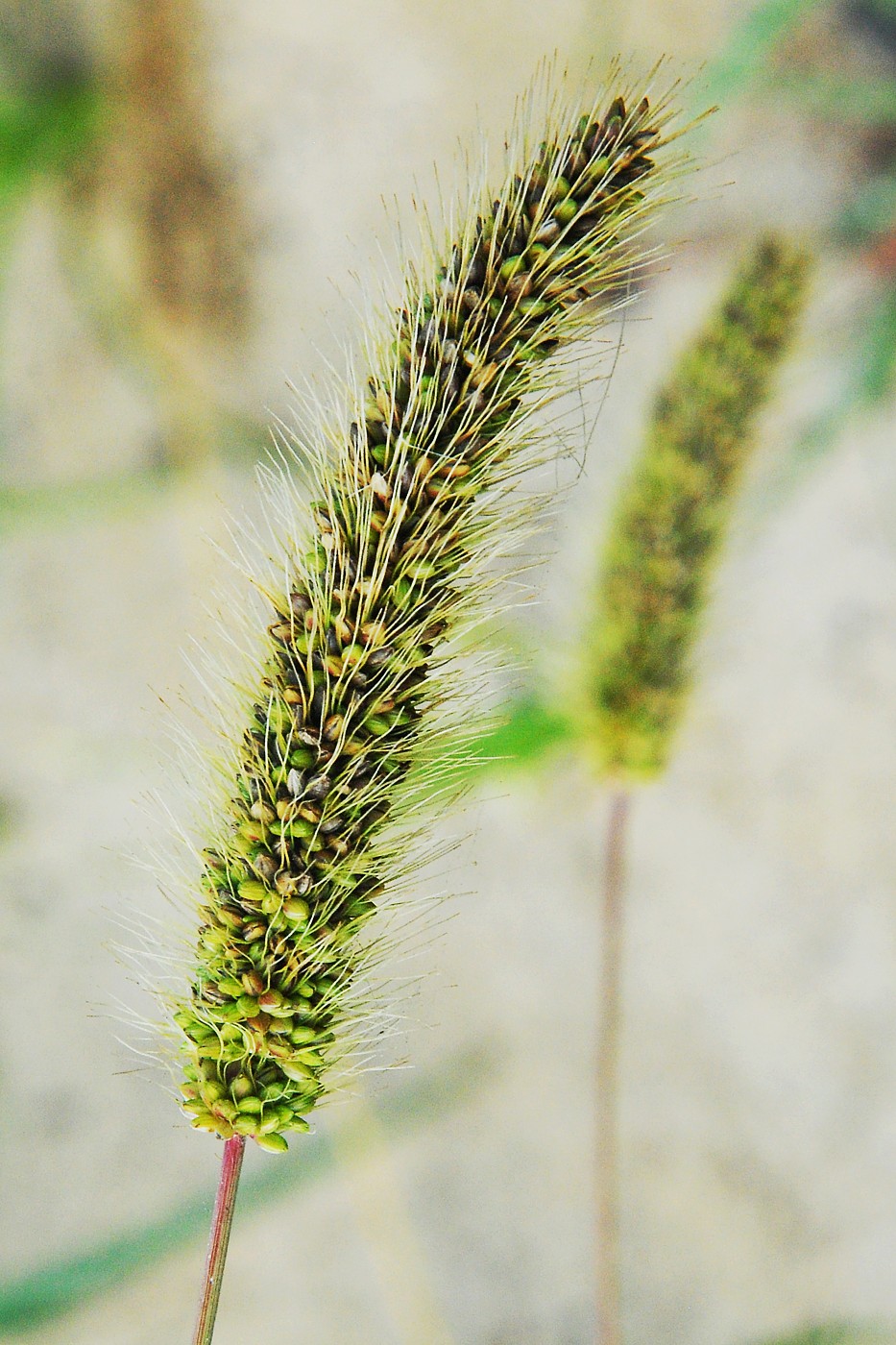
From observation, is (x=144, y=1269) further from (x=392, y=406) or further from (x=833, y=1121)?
(x=392, y=406)

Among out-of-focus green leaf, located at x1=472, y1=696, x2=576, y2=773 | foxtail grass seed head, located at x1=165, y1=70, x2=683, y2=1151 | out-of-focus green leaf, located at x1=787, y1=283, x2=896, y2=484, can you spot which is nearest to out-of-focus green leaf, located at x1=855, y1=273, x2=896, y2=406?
out-of-focus green leaf, located at x1=787, y1=283, x2=896, y2=484

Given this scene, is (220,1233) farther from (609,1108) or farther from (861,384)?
(861,384)

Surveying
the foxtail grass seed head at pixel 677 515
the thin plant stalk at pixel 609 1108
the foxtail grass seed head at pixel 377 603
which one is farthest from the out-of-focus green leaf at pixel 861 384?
the foxtail grass seed head at pixel 377 603

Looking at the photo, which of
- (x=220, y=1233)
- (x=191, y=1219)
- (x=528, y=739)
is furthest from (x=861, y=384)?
(x=191, y=1219)

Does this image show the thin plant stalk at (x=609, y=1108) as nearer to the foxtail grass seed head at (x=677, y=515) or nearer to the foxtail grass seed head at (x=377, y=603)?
the foxtail grass seed head at (x=677, y=515)

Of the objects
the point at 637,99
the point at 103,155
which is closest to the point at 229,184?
the point at 103,155

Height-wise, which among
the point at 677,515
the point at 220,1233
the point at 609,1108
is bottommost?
the point at 609,1108

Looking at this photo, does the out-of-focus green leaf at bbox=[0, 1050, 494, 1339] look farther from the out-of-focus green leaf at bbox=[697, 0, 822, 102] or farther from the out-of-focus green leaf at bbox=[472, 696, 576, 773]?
the out-of-focus green leaf at bbox=[697, 0, 822, 102]
